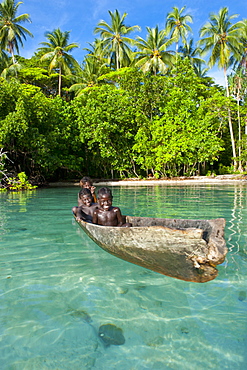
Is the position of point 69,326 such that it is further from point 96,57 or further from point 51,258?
point 96,57

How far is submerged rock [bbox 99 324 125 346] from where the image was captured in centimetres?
230

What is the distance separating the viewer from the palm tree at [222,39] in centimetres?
2552

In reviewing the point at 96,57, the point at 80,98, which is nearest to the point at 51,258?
the point at 80,98

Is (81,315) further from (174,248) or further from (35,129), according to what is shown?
(35,129)

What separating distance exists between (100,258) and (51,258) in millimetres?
770

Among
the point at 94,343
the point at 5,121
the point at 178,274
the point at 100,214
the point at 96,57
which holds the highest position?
the point at 96,57

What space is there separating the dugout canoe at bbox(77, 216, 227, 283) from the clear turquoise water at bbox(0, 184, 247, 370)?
0.22 metres

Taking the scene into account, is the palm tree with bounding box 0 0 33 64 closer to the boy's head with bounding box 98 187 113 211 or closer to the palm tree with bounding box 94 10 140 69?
the palm tree with bounding box 94 10 140 69

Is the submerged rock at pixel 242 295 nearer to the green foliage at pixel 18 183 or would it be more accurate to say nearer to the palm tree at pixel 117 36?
the green foliage at pixel 18 183

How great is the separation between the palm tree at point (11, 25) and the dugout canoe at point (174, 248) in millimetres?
30900

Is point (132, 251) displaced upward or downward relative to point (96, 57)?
downward

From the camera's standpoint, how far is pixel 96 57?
3366 cm

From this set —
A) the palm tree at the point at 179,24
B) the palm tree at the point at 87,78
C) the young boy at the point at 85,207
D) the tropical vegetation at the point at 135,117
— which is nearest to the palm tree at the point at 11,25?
the tropical vegetation at the point at 135,117

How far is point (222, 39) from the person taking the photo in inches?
1026
